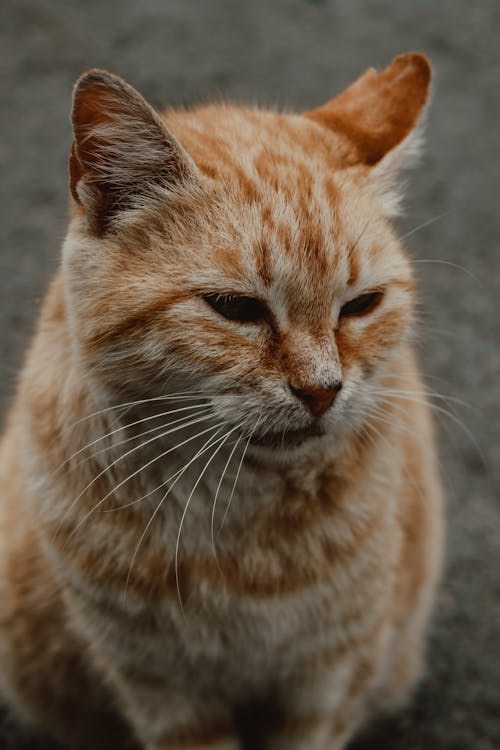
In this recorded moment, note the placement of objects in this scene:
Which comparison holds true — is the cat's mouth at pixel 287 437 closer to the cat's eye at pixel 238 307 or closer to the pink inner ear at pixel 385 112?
the cat's eye at pixel 238 307

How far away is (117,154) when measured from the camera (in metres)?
1.33

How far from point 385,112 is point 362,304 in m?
0.38

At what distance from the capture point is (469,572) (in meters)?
2.44

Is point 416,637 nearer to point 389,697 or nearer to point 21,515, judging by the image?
point 389,697

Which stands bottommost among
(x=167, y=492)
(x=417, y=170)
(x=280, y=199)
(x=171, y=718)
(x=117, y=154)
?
(x=171, y=718)

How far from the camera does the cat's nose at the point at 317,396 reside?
1.28 metres

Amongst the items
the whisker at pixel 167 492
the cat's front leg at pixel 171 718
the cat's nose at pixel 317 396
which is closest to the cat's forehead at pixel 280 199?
the cat's nose at pixel 317 396

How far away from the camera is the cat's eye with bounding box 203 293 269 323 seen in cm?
130

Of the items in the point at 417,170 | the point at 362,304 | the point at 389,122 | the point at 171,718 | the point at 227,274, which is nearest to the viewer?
the point at 227,274

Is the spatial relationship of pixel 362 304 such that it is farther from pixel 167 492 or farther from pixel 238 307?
pixel 167 492

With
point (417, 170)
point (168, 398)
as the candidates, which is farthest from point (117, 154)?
point (417, 170)

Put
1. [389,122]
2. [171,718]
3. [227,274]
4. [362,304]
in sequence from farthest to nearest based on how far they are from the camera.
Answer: [171,718]
[389,122]
[362,304]
[227,274]

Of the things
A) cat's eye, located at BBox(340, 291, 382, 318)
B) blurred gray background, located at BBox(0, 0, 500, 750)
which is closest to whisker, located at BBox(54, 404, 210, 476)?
cat's eye, located at BBox(340, 291, 382, 318)

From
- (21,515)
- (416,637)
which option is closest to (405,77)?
(21,515)
